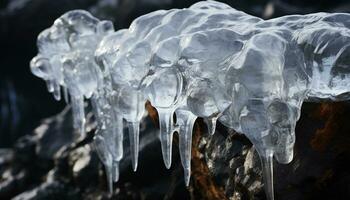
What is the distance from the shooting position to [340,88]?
8.70ft

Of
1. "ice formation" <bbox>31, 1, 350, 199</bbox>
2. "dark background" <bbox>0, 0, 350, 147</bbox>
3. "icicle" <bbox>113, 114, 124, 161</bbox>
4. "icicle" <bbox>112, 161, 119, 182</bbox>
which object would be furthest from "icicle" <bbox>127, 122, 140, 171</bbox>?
"dark background" <bbox>0, 0, 350, 147</bbox>

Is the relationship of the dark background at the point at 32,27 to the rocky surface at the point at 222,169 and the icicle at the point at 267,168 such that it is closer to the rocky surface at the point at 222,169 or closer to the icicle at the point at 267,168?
the rocky surface at the point at 222,169

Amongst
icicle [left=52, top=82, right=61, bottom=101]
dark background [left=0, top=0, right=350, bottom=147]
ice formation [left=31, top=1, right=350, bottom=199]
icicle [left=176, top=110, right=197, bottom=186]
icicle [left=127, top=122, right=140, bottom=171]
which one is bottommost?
dark background [left=0, top=0, right=350, bottom=147]

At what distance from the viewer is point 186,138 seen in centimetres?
303

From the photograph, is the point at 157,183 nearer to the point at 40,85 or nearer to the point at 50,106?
the point at 50,106

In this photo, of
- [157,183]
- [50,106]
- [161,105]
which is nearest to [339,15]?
[161,105]

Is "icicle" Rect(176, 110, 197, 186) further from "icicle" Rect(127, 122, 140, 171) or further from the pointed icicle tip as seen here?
the pointed icicle tip

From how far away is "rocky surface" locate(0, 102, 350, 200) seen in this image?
10.0ft

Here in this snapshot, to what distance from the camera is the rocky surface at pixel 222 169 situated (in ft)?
10.0

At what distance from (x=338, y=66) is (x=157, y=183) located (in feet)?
9.59

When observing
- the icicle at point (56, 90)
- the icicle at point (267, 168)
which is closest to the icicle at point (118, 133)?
the icicle at point (56, 90)

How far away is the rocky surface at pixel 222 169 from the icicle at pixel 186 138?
1.25 feet

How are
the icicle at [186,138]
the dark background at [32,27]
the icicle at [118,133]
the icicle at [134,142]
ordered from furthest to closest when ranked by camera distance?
the dark background at [32,27], the icicle at [118,133], the icicle at [134,142], the icicle at [186,138]

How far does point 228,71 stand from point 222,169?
3.50 feet
